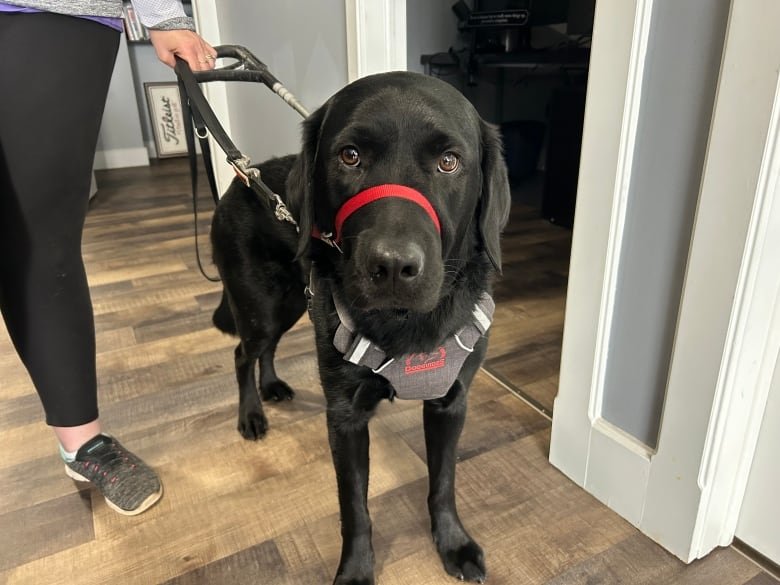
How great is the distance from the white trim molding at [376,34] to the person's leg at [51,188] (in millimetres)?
854

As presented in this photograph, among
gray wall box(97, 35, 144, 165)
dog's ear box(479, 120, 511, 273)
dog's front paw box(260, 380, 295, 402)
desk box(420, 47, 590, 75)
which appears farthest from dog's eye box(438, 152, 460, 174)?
gray wall box(97, 35, 144, 165)

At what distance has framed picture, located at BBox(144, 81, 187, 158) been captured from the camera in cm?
597

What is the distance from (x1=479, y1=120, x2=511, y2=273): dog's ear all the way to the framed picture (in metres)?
5.58

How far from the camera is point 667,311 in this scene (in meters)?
1.20

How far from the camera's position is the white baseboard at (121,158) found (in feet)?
19.1

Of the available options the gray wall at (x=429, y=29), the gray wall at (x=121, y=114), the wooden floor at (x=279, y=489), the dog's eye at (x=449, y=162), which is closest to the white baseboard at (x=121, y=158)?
the gray wall at (x=121, y=114)

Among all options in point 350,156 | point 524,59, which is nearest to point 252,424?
point 350,156

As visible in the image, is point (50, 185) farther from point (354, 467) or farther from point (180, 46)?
point (354, 467)

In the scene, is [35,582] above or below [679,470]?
below

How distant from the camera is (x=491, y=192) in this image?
40.8 inches

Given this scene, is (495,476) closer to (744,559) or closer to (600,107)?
(744,559)

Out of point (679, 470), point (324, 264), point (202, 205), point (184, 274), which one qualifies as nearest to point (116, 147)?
point (202, 205)

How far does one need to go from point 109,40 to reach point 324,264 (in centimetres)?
64

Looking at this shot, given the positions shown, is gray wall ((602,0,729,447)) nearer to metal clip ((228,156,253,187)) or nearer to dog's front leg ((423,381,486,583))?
dog's front leg ((423,381,486,583))
